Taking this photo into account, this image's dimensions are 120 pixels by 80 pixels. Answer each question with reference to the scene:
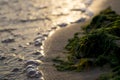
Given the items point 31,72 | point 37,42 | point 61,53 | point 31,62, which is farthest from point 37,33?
point 31,72

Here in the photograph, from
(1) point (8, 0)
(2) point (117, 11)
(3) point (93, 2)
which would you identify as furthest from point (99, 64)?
(1) point (8, 0)

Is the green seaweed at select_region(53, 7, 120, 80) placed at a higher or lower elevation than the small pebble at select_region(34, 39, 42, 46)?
lower

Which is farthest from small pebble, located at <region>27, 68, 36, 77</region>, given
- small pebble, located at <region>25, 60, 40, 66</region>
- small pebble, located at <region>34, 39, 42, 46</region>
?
small pebble, located at <region>34, 39, 42, 46</region>

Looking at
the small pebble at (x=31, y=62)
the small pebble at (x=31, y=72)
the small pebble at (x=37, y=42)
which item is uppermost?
the small pebble at (x=37, y=42)

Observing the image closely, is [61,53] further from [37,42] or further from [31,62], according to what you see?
[37,42]

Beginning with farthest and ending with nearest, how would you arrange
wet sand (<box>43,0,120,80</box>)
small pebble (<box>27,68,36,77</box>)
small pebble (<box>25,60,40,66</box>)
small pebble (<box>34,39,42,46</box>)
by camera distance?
small pebble (<box>34,39,42,46</box>)
small pebble (<box>25,60,40,66</box>)
small pebble (<box>27,68,36,77</box>)
wet sand (<box>43,0,120,80</box>)

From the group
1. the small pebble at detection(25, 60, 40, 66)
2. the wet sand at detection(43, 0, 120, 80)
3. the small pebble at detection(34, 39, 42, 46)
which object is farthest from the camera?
the small pebble at detection(34, 39, 42, 46)

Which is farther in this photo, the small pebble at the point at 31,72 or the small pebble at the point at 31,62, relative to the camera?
the small pebble at the point at 31,62

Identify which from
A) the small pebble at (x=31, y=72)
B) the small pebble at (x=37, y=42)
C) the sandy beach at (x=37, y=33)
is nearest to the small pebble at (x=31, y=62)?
the sandy beach at (x=37, y=33)

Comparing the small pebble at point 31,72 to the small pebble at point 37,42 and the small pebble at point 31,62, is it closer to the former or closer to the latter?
the small pebble at point 31,62

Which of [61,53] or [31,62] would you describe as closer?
[31,62]

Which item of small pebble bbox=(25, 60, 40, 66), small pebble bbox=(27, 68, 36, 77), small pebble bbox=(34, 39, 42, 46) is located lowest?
small pebble bbox=(27, 68, 36, 77)

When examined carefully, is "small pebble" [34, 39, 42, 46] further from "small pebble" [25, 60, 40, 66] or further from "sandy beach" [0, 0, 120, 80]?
"small pebble" [25, 60, 40, 66]
